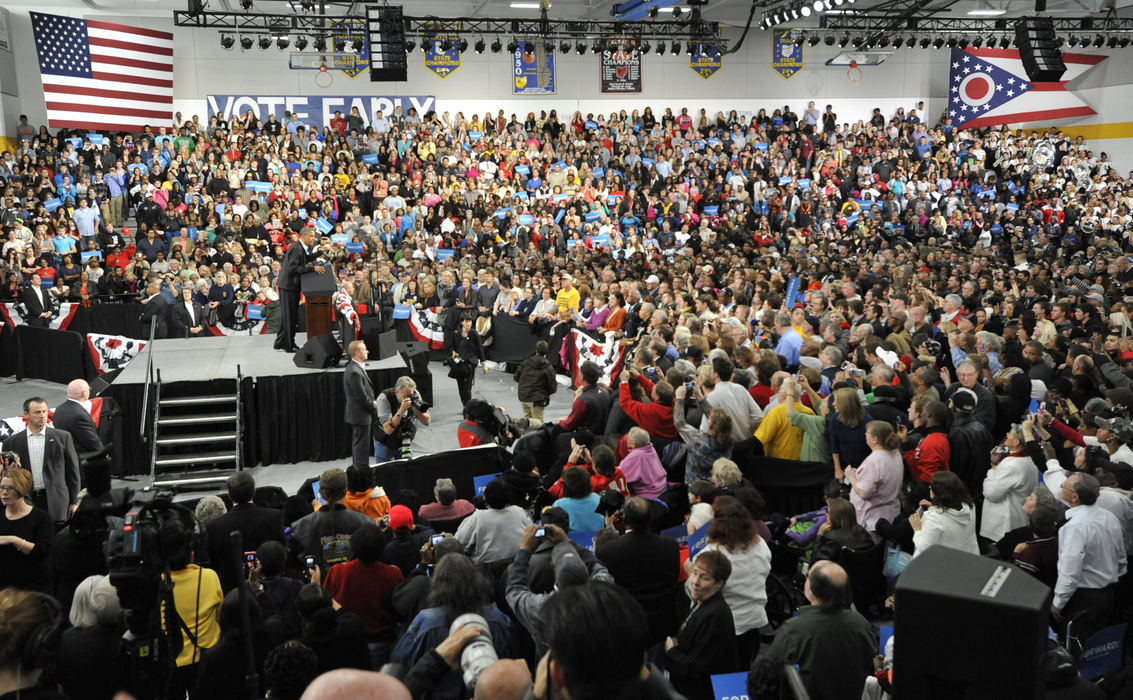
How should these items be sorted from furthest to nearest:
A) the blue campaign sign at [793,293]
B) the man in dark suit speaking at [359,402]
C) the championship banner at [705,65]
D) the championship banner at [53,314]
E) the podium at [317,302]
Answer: the championship banner at [705,65]
the blue campaign sign at [793,293]
the championship banner at [53,314]
the podium at [317,302]
the man in dark suit speaking at [359,402]

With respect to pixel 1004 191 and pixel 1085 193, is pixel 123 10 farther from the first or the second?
pixel 1085 193

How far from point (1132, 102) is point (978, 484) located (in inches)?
1124

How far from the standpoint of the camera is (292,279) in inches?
464

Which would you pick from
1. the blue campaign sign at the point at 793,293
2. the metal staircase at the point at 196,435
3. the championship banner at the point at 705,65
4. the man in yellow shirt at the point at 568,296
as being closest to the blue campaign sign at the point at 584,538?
the metal staircase at the point at 196,435

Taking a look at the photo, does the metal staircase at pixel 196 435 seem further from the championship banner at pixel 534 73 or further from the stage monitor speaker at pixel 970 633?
the championship banner at pixel 534 73

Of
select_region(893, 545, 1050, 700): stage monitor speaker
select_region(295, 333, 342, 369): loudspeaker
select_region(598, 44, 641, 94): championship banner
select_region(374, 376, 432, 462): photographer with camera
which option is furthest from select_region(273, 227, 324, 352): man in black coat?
select_region(598, 44, 641, 94): championship banner

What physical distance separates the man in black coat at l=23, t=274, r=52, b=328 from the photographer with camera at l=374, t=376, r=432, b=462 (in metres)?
8.56

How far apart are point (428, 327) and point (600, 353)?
4164mm

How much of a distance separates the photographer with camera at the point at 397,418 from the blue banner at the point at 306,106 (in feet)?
60.5

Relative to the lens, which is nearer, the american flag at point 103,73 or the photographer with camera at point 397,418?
the photographer with camera at point 397,418

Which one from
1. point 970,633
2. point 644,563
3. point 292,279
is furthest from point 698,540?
point 292,279

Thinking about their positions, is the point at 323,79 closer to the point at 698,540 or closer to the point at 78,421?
the point at 78,421

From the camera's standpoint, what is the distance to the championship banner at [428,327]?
1548 centimetres

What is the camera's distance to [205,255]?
1797cm
